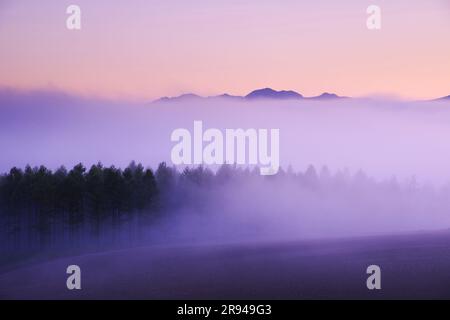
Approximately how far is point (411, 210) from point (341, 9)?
4.87 ft

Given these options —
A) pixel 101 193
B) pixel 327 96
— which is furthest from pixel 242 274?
pixel 327 96

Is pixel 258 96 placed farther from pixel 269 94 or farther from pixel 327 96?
pixel 327 96

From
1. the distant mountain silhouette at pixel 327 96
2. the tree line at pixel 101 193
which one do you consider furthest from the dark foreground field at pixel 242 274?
the distant mountain silhouette at pixel 327 96

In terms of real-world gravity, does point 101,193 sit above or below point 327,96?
below

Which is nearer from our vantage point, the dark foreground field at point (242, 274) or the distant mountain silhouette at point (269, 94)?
the dark foreground field at point (242, 274)

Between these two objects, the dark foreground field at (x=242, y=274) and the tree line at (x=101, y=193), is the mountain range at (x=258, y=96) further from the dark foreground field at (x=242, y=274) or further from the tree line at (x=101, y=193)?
the dark foreground field at (x=242, y=274)

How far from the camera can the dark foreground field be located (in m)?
6.02

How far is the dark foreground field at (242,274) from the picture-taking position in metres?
6.02

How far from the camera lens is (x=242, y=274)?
20.0 ft

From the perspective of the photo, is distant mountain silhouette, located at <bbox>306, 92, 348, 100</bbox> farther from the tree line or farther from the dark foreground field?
the dark foreground field
